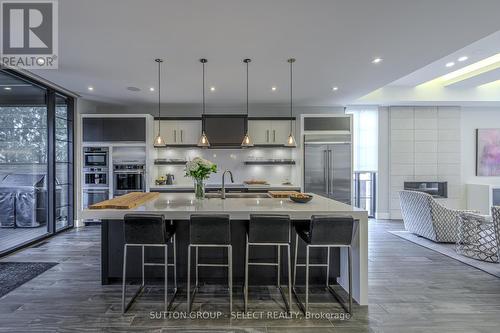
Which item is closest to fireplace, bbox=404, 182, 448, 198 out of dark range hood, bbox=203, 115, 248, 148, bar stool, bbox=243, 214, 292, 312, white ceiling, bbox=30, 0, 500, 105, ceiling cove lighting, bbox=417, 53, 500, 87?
ceiling cove lighting, bbox=417, 53, 500, 87

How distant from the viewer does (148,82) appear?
4.57m

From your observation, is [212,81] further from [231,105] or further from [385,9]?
[385,9]

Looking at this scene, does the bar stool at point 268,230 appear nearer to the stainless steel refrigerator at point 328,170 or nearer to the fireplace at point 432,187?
the stainless steel refrigerator at point 328,170

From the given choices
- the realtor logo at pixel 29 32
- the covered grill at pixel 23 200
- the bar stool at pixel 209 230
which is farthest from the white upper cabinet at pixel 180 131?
the bar stool at pixel 209 230

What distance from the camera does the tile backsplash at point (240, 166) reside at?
249 inches

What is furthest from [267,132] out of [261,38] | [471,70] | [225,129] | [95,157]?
[471,70]

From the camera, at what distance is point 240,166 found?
643 centimetres

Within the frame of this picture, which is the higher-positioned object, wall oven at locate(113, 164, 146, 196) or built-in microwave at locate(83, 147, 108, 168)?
built-in microwave at locate(83, 147, 108, 168)

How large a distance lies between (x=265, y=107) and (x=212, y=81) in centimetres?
216

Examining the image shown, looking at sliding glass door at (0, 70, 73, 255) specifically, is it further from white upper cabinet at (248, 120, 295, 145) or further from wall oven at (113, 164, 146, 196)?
white upper cabinet at (248, 120, 295, 145)

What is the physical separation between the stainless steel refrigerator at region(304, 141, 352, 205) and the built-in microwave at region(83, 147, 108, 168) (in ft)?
14.4

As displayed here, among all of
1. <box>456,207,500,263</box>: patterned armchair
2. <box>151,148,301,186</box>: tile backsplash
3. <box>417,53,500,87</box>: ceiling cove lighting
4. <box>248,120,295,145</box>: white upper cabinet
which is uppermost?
<box>417,53,500,87</box>: ceiling cove lighting

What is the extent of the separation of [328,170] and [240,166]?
208 cm

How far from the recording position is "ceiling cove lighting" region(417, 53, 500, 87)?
4793 millimetres
